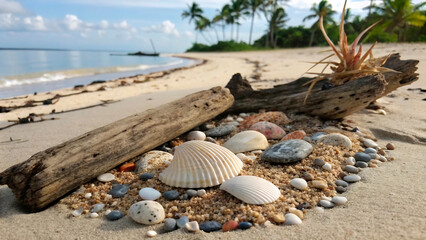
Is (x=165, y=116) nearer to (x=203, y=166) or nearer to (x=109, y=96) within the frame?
(x=203, y=166)

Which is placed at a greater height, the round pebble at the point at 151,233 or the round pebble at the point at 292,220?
the round pebble at the point at 292,220

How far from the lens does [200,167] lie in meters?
2.48

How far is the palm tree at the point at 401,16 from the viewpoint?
29312 mm

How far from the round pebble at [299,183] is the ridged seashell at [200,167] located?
45cm

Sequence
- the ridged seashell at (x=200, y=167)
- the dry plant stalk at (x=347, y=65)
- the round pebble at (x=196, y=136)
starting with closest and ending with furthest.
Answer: the ridged seashell at (x=200, y=167)
the round pebble at (x=196, y=136)
the dry plant stalk at (x=347, y=65)

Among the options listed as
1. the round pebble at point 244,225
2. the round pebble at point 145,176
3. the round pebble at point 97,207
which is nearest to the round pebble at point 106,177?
the round pebble at point 145,176

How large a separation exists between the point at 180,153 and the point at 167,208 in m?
0.55

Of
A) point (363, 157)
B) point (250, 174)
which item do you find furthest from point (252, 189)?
point (363, 157)

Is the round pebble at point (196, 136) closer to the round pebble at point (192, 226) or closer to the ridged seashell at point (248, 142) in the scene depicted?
the ridged seashell at point (248, 142)

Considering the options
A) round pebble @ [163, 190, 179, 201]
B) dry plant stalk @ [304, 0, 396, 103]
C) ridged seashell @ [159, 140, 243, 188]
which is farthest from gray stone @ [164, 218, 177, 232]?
dry plant stalk @ [304, 0, 396, 103]

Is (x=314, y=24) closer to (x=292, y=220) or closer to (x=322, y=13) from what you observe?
(x=322, y=13)

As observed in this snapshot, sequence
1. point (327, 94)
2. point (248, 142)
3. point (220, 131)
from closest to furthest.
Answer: point (248, 142) < point (220, 131) < point (327, 94)

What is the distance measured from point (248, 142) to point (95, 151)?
1.47 metres

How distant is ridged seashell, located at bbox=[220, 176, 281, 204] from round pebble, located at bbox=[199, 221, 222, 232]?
0.28 meters
